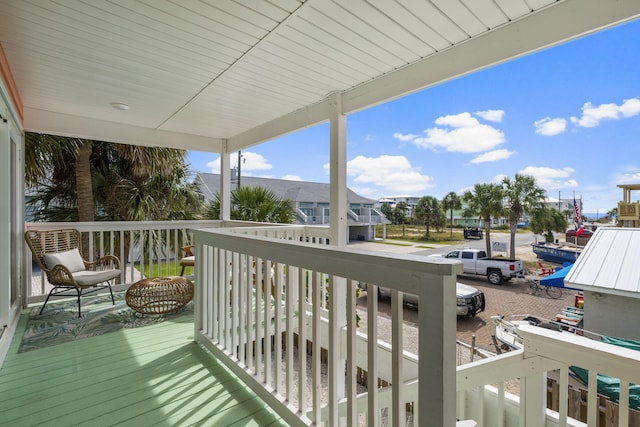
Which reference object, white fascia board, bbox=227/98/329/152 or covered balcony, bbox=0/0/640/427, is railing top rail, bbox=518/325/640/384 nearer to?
covered balcony, bbox=0/0/640/427

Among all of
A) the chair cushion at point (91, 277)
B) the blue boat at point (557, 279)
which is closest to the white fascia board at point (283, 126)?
the chair cushion at point (91, 277)

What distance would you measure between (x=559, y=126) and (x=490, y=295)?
6.60 m

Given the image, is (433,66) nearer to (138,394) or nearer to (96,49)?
(96,49)

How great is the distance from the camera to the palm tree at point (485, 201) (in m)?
7.47

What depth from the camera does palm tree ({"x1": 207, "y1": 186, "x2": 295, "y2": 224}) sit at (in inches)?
277

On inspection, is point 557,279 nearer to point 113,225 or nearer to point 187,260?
point 187,260

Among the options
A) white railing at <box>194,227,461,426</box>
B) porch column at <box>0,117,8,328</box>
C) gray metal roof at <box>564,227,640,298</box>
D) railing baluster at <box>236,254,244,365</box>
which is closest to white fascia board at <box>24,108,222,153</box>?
porch column at <box>0,117,8,328</box>

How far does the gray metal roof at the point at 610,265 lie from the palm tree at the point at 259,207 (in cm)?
524

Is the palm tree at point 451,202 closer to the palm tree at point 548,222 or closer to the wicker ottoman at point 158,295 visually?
the palm tree at point 548,222

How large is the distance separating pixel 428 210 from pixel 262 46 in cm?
690

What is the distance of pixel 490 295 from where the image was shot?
7176mm

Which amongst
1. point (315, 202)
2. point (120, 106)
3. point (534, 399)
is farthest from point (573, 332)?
point (315, 202)

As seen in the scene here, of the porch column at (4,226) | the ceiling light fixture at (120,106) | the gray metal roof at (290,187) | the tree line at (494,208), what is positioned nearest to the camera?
the porch column at (4,226)

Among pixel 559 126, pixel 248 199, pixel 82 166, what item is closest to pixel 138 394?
pixel 248 199
